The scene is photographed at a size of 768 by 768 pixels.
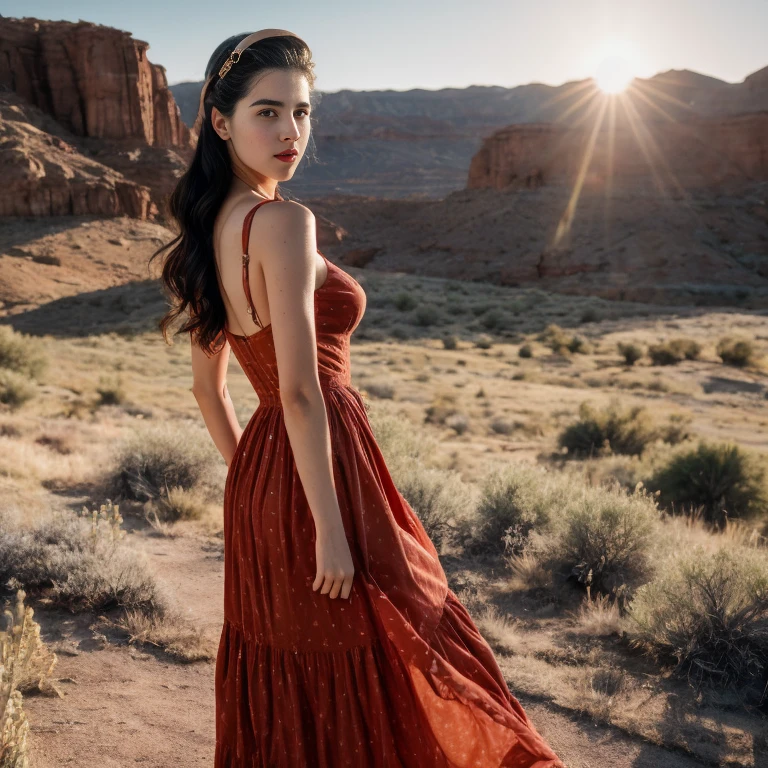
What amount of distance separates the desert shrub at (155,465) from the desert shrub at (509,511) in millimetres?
2286

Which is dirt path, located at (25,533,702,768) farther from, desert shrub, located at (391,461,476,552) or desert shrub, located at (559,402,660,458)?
desert shrub, located at (559,402,660,458)

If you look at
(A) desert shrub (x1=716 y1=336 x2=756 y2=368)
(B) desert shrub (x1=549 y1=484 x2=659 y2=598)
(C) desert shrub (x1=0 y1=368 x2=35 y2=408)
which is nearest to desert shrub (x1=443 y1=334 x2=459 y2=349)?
(A) desert shrub (x1=716 y1=336 x2=756 y2=368)

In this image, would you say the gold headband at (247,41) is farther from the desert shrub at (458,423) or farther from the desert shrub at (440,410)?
the desert shrub at (440,410)

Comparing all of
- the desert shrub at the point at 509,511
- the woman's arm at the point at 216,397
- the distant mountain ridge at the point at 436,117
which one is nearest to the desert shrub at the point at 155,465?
the desert shrub at the point at 509,511

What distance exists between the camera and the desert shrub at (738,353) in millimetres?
18234

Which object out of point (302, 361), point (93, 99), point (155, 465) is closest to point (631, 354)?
point (155, 465)

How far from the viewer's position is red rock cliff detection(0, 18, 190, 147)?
51.3 metres

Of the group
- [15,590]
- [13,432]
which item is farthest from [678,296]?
[15,590]

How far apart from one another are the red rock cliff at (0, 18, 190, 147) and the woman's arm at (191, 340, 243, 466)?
56.0 metres

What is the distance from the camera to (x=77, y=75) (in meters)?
52.5

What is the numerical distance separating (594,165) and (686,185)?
24.7 feet

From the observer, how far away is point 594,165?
62031 mm

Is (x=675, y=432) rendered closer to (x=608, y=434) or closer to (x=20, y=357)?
(x=608, y=434)

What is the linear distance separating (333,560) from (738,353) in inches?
748
